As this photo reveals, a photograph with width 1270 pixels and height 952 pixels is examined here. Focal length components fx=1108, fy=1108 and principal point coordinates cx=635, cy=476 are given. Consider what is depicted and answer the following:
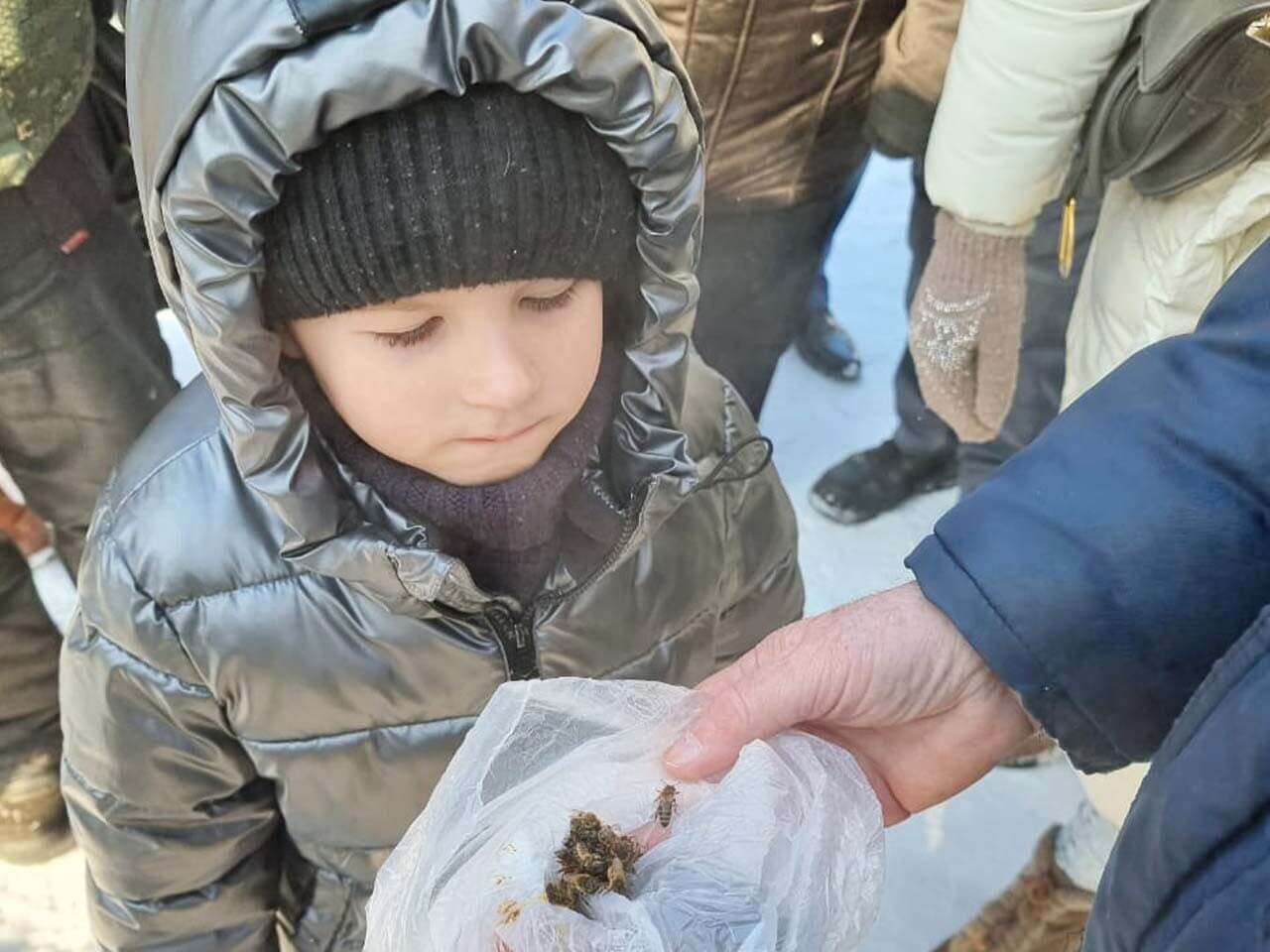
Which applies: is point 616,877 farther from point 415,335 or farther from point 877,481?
point 877,481

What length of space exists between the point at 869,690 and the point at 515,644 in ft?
0.90

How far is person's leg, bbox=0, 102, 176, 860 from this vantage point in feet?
3.76

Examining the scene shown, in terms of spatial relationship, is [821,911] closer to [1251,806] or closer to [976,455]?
[1251,806]

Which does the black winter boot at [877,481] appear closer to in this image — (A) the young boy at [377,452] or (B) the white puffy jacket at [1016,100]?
(B) the white puffy jacket at [1016,100]

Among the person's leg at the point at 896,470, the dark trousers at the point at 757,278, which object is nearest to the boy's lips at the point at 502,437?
the dark trousers at the point at 757,278

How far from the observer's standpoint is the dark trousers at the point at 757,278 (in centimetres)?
143

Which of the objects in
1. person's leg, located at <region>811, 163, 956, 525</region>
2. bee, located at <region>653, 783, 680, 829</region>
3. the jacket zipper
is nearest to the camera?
bee, located at <region>653, 783, 680, 829</region>

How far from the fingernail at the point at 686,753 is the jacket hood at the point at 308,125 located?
184 millimetres

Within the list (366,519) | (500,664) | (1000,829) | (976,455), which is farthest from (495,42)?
(1000,829)

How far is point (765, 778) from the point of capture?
710 mm

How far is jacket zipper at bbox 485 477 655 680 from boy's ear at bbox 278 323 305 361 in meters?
0.23

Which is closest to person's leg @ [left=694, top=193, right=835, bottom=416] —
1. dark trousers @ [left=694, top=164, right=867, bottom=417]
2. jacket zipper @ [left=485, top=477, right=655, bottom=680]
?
dark trousers @ [left=694, top=164, right=867, bottom=417]

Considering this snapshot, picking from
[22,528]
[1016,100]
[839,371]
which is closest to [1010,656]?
[1016,100]

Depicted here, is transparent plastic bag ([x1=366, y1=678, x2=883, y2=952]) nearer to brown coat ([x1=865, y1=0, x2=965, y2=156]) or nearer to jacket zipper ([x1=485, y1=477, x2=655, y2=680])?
jacket zipper ([x1=485, y1=477, x2=655, y2=680])
